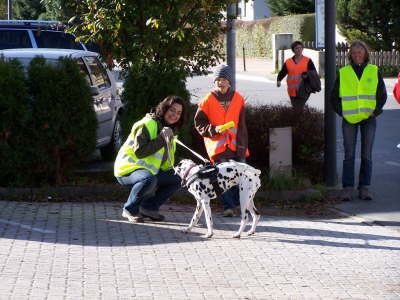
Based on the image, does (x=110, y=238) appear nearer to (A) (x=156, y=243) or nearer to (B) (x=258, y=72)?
(A) (x=156, y=243)

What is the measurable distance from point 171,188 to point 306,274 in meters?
2.32

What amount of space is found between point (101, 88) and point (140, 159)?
13.2 feet

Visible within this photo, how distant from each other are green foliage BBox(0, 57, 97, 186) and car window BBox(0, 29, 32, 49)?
7.80 meters

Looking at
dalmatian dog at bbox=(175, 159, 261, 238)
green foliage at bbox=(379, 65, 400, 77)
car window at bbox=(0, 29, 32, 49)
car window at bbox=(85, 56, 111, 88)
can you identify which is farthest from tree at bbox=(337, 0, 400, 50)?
dalmatian dog at bbox=(175, 159, 261, 238)

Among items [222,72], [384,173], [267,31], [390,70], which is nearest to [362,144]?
[384,173]

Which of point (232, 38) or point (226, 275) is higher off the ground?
point (232, 38)

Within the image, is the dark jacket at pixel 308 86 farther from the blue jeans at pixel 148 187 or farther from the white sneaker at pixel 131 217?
the white sneaker at pixel 131 217

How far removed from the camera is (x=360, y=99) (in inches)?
404

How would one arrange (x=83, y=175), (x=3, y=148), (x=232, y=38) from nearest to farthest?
(x=3, y=148), (x=83, y=175), (x=232, y=38)

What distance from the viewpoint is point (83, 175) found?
443 inches

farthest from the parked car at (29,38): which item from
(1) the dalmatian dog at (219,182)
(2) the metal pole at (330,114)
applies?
(1) the dalmatian dog at (219,182)

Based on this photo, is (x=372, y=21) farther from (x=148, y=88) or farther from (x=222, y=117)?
(x=222, y=117)

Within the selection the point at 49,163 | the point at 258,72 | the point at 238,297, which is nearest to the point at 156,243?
the point at 238,297

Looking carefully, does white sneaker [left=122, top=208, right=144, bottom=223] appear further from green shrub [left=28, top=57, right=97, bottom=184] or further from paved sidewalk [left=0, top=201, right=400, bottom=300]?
green shrub [left=28, top=57, right=97, bottom=184]
